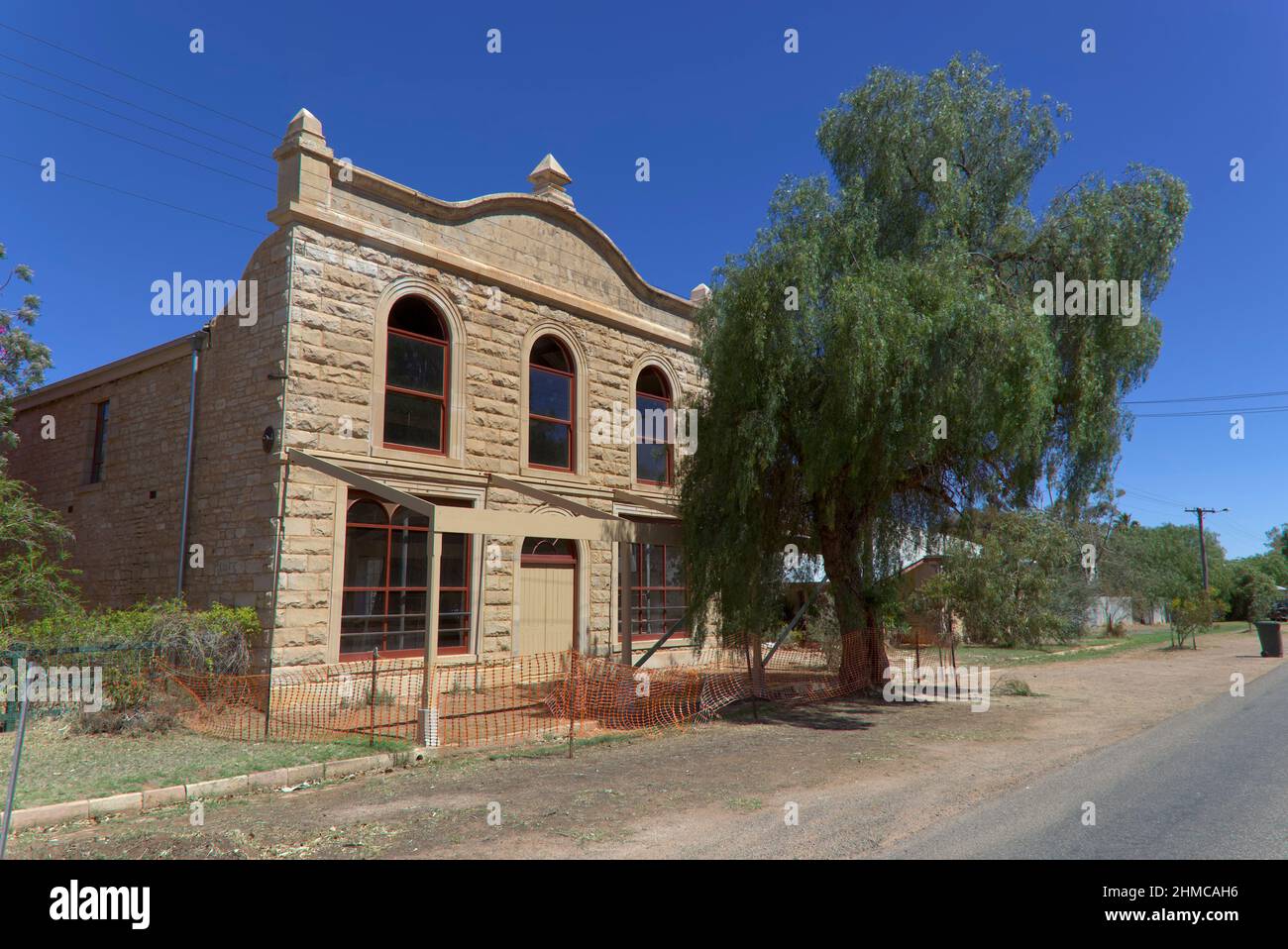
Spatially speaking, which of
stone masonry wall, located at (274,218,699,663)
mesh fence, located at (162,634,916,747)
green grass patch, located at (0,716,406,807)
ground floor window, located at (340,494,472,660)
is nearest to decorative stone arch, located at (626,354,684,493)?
stone masonry wall, located at (274,218,699,663)

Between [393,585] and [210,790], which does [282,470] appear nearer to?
[393,585]

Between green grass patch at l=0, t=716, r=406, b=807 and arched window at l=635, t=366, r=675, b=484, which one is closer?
green grass patch at l=0, t=716, r=406, b=807

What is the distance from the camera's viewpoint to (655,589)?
18859mm

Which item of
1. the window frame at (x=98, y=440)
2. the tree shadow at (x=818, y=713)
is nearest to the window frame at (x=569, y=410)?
the tree shadow at (x=818, y=713)

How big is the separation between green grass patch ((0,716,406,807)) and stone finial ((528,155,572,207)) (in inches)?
455

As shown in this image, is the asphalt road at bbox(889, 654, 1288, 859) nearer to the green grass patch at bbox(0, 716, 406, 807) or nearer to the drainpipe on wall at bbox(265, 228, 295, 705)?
the green grass patch at bbox(0, 716, 406, 807)

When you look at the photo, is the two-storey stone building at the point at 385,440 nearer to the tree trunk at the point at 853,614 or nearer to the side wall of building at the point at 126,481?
the side wall of building at the point at 126,481

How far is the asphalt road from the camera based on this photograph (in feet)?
18.7

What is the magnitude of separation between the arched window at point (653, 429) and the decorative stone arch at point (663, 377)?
86 mm

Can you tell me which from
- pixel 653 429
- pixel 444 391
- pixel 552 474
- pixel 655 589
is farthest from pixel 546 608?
pixel 653 429

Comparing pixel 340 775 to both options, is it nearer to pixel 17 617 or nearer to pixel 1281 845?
pixel 1281 845

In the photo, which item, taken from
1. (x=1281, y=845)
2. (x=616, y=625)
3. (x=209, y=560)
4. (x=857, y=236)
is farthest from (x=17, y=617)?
(x=1281, y=845)

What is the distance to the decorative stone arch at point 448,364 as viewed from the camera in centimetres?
1332

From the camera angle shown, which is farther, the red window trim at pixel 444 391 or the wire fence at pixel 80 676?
the red window trim at pixel 444 391
